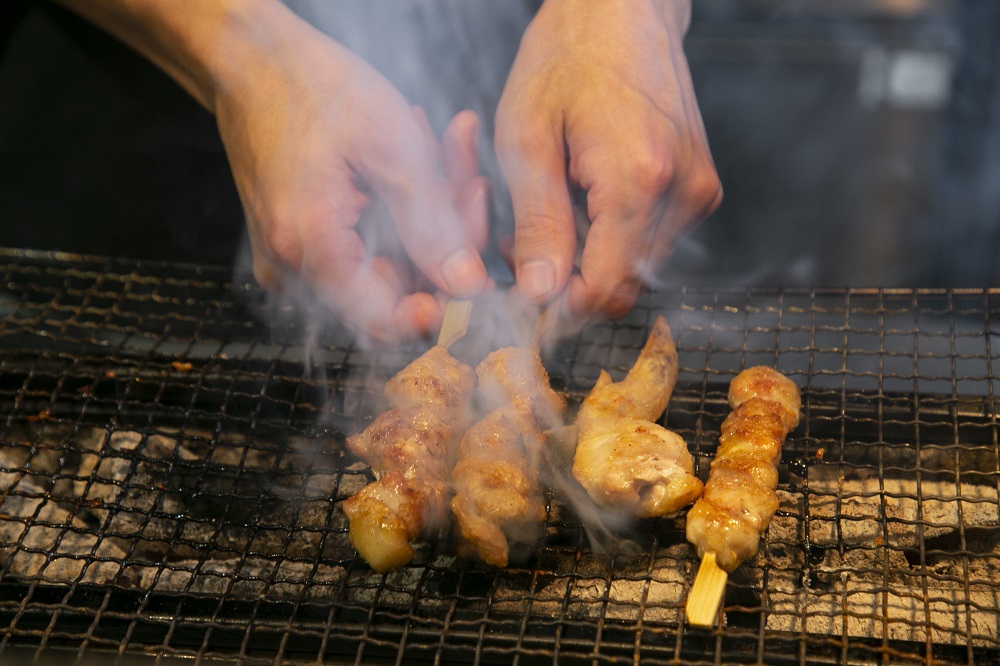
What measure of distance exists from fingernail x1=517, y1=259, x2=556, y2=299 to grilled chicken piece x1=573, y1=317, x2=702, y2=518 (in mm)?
383

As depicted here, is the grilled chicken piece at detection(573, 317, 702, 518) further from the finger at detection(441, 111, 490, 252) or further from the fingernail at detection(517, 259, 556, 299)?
the finger at detection(441, 111, 490, 252)

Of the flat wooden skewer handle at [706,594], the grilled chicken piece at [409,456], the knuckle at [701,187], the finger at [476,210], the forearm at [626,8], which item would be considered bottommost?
the grilled chicken piece at [409,456]

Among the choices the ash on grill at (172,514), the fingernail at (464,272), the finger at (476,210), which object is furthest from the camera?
the finger at (476,210)

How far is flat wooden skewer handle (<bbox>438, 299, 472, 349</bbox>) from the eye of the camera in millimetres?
3400

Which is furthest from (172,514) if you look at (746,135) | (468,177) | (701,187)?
(746,135)

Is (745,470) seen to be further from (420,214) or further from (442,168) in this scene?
(442,168)

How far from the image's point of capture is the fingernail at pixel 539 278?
3247 millimetres

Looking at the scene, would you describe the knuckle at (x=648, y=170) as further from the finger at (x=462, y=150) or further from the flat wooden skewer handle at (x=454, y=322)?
the finger at (x=462, y=150)

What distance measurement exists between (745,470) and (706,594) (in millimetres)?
500

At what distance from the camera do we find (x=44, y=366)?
3.81 meters

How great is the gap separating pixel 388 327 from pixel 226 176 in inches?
95.6

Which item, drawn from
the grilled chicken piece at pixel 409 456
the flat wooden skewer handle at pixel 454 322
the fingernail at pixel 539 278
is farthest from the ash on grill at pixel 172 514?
the fingernail at pixel 539 278

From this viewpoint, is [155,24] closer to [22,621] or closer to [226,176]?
[226,176]

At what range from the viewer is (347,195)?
335 centimetres
